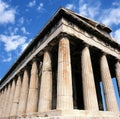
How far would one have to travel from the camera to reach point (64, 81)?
46.8ft

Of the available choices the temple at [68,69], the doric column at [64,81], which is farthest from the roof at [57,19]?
the doric column at [64,81]

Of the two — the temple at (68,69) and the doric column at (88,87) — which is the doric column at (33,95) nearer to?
the temple at (68,69)

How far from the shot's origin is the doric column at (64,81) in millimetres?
13188

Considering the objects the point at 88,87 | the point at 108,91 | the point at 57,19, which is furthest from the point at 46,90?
the point at 57,19

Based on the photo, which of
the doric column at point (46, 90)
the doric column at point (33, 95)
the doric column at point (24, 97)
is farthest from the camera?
the doric column at point (24, 97)

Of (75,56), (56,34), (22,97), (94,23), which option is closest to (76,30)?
(56,34)

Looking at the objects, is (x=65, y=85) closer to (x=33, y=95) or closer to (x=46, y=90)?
(x=46, y=90)

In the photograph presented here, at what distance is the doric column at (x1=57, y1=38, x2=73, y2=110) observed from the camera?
1319 centimetres

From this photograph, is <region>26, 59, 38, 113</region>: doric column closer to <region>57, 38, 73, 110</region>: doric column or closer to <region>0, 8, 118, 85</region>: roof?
<region>0, 8, 118, 85</region>: roof

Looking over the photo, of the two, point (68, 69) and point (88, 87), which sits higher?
point (68, 69)

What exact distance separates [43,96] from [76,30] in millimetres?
9104

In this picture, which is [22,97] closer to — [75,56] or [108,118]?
[75,56]

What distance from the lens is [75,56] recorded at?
23547 millimetres

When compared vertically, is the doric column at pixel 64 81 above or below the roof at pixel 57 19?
below
